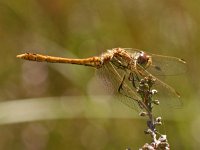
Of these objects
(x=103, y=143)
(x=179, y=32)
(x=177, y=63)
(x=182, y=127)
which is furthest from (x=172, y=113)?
(x=177, y=63)

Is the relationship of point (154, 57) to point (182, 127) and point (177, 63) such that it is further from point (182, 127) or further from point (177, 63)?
point (182, 127)

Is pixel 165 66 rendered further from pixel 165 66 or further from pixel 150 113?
pixel 150 113

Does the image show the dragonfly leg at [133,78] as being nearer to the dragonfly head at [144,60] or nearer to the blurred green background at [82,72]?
the dragonfly head at [144,60]

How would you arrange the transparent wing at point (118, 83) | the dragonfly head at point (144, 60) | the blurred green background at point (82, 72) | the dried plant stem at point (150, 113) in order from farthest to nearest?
the blurred green background at point (82, 72)
the dragonfly head at point (144, 60)
the transparent wing at point (118, 83)
the dried plant stem at point (150, 113)

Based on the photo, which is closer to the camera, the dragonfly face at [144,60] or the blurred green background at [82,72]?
the dragonfly face at [144,60]

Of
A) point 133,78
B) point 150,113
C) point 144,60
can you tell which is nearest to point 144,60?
point 144,60

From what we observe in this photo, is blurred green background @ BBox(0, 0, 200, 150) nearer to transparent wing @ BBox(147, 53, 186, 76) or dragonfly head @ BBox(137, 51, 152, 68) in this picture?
transparent wing @ BBox(147, 53, 186, 76)

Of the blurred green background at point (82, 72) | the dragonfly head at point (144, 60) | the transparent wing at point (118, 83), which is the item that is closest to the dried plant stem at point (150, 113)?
the transparent wing at point (118, 83)

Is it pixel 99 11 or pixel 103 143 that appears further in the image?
pixel 99 11

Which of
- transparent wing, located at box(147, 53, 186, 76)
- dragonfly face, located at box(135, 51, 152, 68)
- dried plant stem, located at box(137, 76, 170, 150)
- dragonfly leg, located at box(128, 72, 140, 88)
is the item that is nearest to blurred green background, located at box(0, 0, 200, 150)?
transparent wing, located at box(147, 53, 186, 76)
